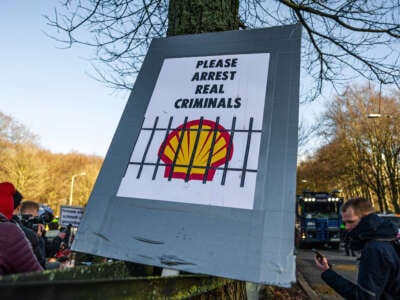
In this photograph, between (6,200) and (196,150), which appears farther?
(6,200)

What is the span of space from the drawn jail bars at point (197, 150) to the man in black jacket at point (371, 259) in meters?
1.33

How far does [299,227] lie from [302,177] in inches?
692

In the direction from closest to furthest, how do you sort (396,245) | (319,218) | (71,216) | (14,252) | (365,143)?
(14,252) < (396,245) < (71,216) < (319,218) < (365,143)

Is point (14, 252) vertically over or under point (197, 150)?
under

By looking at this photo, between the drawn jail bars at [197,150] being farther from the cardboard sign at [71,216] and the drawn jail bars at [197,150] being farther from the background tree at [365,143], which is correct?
the background tree at [365,143]

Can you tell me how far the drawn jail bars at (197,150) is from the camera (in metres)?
1.53

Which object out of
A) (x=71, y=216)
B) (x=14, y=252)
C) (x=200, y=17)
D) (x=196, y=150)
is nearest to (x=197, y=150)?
(x=196, y=150)

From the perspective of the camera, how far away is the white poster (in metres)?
1.49

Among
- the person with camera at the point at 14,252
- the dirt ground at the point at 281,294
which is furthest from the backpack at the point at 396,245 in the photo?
the dirt ground at the point at 281,294

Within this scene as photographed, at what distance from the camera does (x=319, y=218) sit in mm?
18281

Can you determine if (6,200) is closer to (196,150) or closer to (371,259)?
(196,150)

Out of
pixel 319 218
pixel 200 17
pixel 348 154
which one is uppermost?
pixel 348 154

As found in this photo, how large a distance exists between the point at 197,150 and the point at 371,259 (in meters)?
1.48

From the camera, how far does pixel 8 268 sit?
1.72 meters
